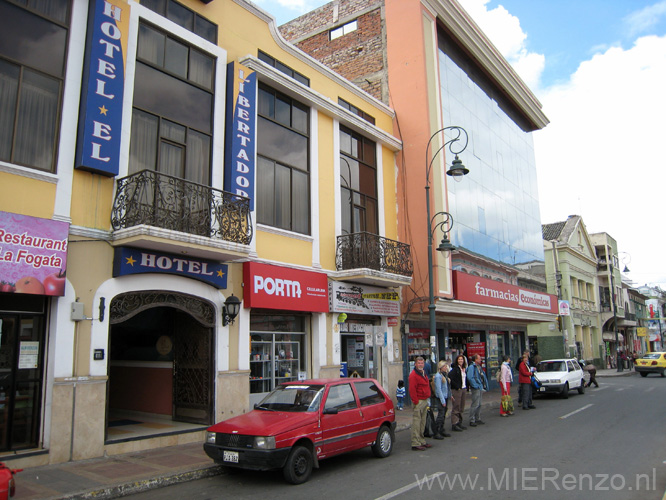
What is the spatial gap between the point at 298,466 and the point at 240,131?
328 inches

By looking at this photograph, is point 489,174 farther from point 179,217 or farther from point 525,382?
point 179,217

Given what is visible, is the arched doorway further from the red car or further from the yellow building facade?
the red car

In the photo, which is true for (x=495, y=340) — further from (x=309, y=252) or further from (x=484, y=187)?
(x=309, y=252)

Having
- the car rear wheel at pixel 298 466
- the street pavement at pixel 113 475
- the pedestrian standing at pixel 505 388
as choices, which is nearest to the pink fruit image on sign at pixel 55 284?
the street pavement at pixel 113 475

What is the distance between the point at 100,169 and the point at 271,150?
5.37 metres

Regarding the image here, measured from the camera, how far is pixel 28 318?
927 cm

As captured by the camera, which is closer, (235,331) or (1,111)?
(1,111)

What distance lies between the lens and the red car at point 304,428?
781 cm

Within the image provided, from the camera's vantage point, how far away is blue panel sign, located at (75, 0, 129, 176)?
997 cm

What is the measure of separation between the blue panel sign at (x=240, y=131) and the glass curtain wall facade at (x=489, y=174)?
374 inches

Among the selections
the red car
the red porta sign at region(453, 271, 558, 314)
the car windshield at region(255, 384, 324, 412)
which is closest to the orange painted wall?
the red porta sign at region(453, 271, 558, 314)

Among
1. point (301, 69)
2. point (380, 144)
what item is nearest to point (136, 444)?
point (301, 69)

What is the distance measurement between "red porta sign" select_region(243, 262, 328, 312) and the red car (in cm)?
362

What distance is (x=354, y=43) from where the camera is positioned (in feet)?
72.9
